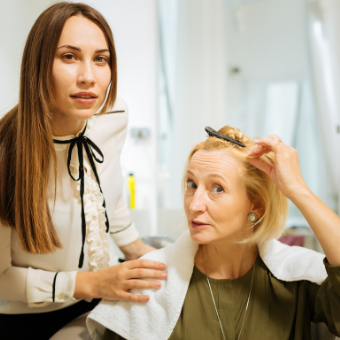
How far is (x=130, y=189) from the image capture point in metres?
2.26

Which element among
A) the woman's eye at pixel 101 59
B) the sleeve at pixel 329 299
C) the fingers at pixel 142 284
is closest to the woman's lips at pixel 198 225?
the fingers at pixel 142 284

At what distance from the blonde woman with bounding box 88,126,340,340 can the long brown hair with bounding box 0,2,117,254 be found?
34 cm

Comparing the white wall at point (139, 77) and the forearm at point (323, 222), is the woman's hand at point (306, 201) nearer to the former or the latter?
the forearm at point (323, 222)

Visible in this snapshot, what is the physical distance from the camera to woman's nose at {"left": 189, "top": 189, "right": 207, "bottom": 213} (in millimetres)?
916

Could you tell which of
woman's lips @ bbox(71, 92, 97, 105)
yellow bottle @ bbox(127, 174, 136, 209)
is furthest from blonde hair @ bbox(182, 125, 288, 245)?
yellow bottle @ bbox(127, 174, 136, 209)

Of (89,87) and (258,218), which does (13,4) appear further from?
(258,218)

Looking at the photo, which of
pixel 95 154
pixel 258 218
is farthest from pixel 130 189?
pixel 258 218

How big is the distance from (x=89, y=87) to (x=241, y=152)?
0.51 meters

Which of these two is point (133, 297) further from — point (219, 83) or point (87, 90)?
point (219, 83)

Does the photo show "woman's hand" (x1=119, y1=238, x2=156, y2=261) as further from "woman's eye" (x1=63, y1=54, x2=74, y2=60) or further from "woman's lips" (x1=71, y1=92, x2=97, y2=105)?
"woman's eye" (x1=63, y1=54, x2=74, y2=60)

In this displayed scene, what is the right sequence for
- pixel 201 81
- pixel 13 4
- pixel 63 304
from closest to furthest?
1. pixel 63 304
2. pixel 13 4
3. pixel 201 81

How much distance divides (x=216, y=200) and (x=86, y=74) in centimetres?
53

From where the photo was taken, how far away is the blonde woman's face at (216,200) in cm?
93

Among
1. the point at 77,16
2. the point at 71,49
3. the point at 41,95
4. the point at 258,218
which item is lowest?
the point at 258,218
